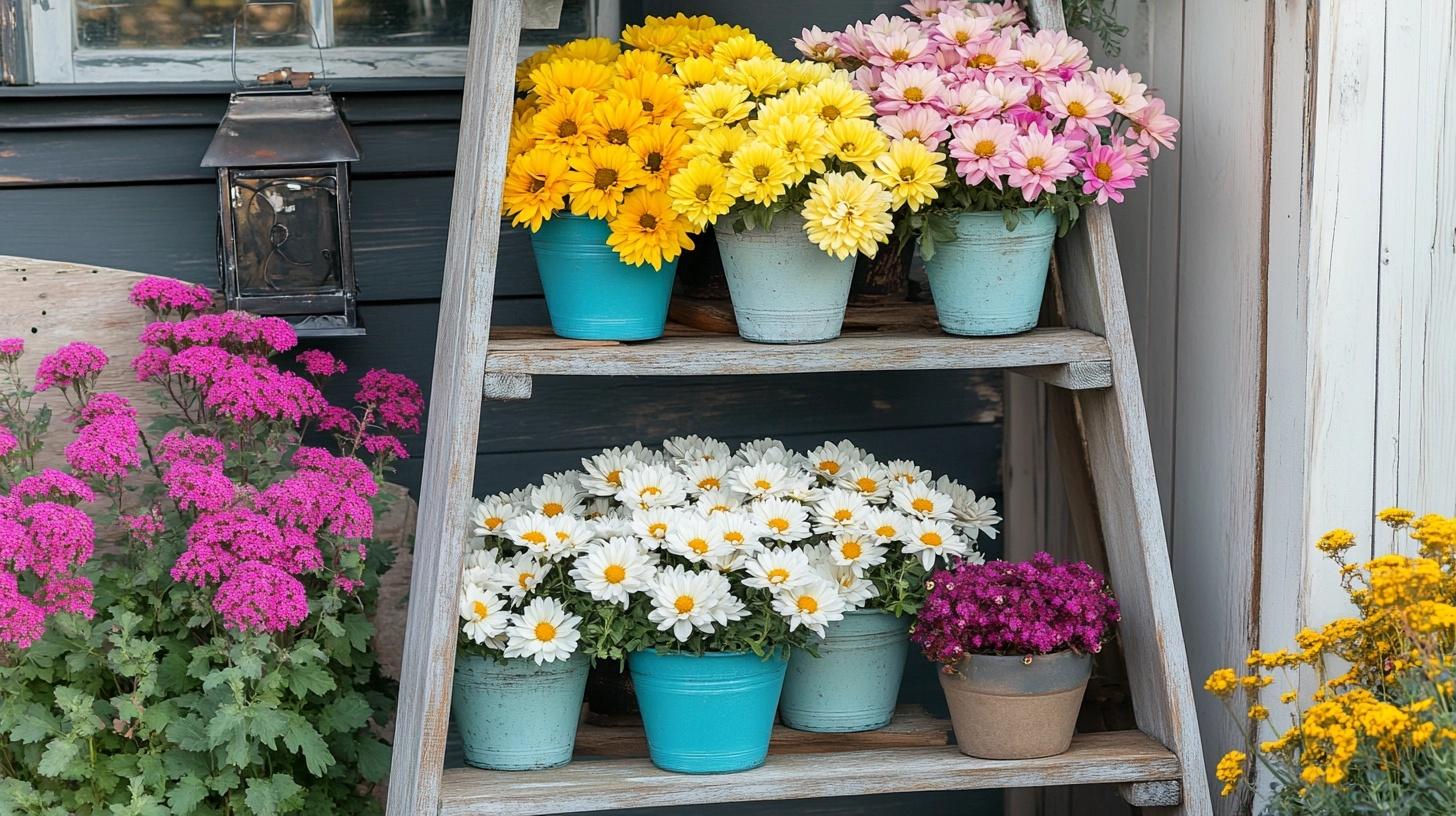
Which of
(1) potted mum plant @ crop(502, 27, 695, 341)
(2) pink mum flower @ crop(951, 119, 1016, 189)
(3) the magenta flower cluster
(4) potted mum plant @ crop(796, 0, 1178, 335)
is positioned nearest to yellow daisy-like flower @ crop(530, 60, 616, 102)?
(1) potted mum plant @ crop(502, 27, 695, 341)

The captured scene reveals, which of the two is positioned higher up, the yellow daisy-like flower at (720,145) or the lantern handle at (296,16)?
the lantern handle at (296,16)

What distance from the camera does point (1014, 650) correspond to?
1.74 meters

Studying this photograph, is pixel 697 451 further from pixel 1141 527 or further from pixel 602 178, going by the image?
pixel 1141 527

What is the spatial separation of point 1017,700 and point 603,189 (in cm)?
81

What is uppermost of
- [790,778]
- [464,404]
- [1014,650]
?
[464,404]

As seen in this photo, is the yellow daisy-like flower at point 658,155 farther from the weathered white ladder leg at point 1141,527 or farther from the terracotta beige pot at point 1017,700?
the terracotta beige pot at point 1017,700

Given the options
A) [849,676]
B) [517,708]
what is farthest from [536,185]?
[849,676]

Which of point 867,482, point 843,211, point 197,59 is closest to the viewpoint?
point 843,211

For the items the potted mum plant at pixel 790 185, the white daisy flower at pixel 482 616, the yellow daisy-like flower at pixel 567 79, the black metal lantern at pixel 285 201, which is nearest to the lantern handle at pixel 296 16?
the black metal lantern at pixel 285 201

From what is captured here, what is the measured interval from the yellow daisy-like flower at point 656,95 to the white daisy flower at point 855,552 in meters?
0.58

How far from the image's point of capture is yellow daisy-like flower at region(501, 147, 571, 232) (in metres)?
1.65

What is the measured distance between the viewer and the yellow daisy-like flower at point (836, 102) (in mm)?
1652

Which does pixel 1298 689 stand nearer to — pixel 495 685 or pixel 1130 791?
pixel 1130 791

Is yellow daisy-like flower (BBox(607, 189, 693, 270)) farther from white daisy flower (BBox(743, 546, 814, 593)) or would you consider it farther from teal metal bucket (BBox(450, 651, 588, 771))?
teal metal bucket (BBox(450, 651, 588, 771))
